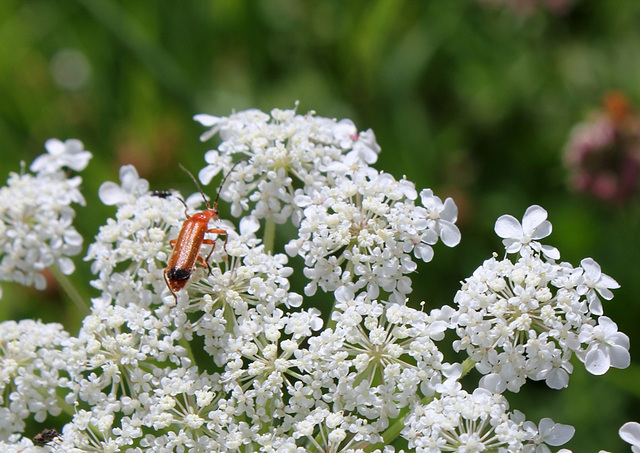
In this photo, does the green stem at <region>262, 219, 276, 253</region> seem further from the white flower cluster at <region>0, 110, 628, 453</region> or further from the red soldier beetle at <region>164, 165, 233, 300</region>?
the red soldier beetle at <region>164, 165, 233, 300</region>

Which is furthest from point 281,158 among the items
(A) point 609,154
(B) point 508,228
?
(A) point 609,154

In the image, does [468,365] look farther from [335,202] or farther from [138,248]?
[138,248]

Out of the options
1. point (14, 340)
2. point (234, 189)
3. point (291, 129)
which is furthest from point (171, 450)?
point (291, 129)

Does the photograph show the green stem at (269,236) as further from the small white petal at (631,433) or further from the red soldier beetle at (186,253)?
the small white petal at (631,433)

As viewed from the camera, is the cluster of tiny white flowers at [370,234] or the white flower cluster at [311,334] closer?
the white flower cluster at [311,334]

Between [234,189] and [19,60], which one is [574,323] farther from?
[19,60]

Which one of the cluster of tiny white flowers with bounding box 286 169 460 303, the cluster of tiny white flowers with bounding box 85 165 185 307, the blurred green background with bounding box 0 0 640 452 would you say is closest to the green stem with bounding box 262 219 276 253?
the cluster of tiny white flowers with bounding box 286 169 460 303

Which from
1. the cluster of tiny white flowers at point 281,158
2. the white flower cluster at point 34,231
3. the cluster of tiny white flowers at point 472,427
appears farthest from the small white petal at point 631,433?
the white flower cluster at point 34,231

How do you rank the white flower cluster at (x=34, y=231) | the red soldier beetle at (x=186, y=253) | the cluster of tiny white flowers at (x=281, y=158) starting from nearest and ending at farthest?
the red soldier beetle at (x=186, y=253), the cluster of tiny white flowers at (x=281, y=158), the white flower cluster at (x=34, y=231)
